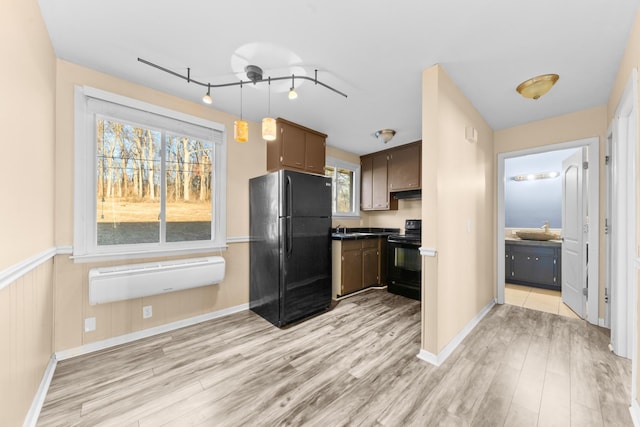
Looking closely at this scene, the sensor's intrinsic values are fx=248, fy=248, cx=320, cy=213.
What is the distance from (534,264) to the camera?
4.09 m

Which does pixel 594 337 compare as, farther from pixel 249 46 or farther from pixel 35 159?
pixel 35 159

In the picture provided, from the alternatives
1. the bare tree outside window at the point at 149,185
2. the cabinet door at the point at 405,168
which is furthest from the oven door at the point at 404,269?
the bare tree outside window at the point at 149,185

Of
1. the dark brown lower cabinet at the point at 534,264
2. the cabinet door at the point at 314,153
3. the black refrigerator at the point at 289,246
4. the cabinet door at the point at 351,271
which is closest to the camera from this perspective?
the black refrigerator at the point at 289,246

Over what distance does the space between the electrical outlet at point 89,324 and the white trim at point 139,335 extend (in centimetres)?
13

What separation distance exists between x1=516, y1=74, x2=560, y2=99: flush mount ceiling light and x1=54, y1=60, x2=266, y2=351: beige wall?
2899 mm

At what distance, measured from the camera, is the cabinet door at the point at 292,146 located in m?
3.15

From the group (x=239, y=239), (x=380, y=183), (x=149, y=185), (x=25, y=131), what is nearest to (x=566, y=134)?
(x=380, y=183)

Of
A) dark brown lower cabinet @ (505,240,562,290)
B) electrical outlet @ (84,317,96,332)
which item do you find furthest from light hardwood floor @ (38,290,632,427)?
dark brown lower cabinet @ (505,240,562,290)

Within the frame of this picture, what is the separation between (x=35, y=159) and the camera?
1.54 m

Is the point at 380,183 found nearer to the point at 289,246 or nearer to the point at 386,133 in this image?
the point at 386,133

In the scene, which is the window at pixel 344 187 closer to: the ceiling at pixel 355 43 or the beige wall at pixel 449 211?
the ceiling at pixel 355 43

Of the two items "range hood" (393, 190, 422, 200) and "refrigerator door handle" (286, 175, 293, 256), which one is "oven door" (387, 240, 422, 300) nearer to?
"range hood" (393, 190, 422, 200)

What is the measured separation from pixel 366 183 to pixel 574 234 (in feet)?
9.73

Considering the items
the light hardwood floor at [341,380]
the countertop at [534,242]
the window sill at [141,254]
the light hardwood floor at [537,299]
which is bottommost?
the light hardwood floor at [537,299]
